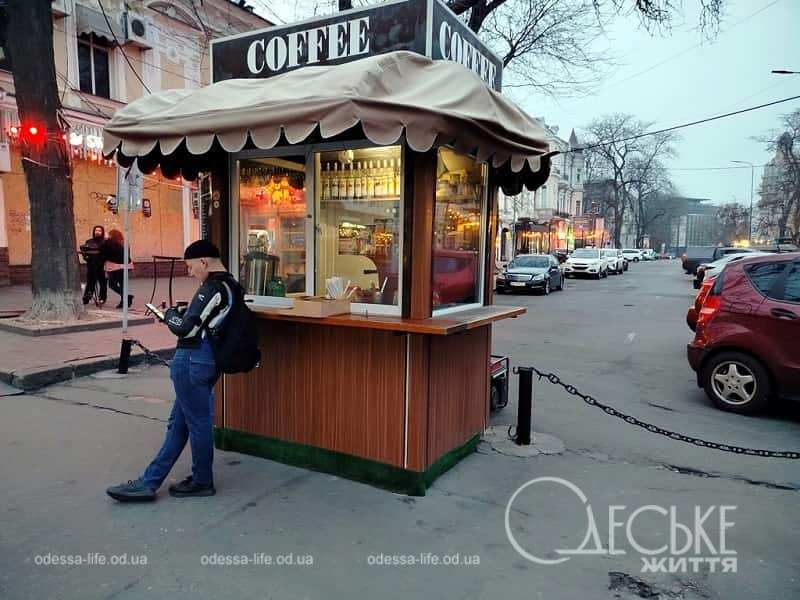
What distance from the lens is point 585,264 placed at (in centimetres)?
3256

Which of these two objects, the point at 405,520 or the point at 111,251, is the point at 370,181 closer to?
the point at 405,520

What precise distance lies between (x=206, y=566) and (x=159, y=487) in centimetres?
103

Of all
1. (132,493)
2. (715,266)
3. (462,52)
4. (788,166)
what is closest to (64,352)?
(132,493)

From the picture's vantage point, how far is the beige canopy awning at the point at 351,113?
125 inches

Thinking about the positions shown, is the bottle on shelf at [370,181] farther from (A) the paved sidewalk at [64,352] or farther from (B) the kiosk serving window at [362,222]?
(A) the paved sidewalk at [64,352]

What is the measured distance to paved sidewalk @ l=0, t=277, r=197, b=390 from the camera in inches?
259

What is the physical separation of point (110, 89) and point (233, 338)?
60.6 feet

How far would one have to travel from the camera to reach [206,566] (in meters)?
3.04

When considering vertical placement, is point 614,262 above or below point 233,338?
below

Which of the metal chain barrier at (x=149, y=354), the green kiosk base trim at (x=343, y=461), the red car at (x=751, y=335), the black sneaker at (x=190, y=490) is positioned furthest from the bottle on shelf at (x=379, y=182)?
the red car at (x=751, y=335)

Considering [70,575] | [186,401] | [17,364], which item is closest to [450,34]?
[186,401]

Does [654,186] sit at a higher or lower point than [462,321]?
higher

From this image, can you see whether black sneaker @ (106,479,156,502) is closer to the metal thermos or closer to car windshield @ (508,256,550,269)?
the metal thermos

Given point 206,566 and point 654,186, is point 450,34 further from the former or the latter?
point 654,186
